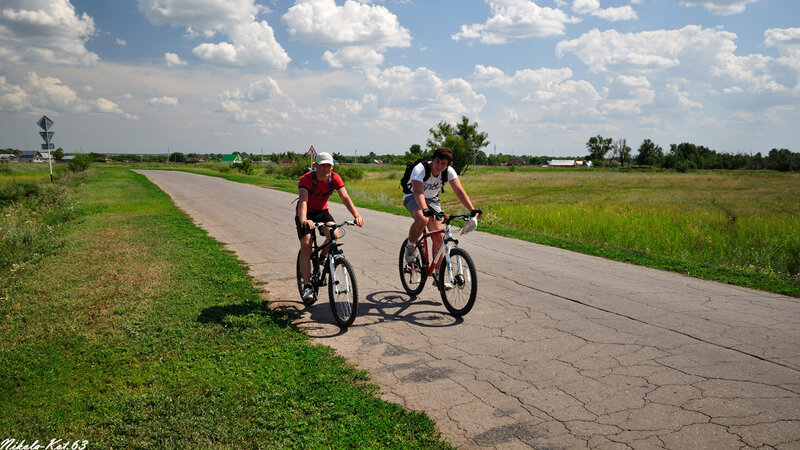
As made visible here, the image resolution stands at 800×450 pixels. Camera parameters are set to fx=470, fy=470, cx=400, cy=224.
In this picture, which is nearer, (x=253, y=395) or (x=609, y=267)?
(x=253, y=395)

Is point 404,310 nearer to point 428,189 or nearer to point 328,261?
point 328,261

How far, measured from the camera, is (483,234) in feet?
41.9

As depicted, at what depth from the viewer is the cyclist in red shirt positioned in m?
5.41

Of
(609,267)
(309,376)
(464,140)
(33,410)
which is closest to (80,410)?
(33,410)

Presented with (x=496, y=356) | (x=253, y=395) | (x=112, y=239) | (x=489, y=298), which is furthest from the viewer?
(x=112, y=239)

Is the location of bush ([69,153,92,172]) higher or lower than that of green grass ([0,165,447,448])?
higher

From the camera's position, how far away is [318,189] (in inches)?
225

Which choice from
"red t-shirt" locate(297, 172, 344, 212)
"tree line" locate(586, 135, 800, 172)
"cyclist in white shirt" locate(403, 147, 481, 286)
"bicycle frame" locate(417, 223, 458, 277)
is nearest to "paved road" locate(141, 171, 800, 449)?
"bicycle frame" locate(417, 223, 458, 277)

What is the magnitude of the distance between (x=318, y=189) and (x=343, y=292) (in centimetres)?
130

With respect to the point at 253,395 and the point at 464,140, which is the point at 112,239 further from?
the point at 464,140

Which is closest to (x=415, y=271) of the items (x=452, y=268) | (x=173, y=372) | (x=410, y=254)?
(x=410, y=254)

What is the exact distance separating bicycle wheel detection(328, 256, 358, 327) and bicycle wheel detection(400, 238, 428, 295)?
1.29 metres

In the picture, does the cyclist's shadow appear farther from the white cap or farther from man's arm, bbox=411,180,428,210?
the white cap

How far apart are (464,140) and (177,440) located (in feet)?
203
